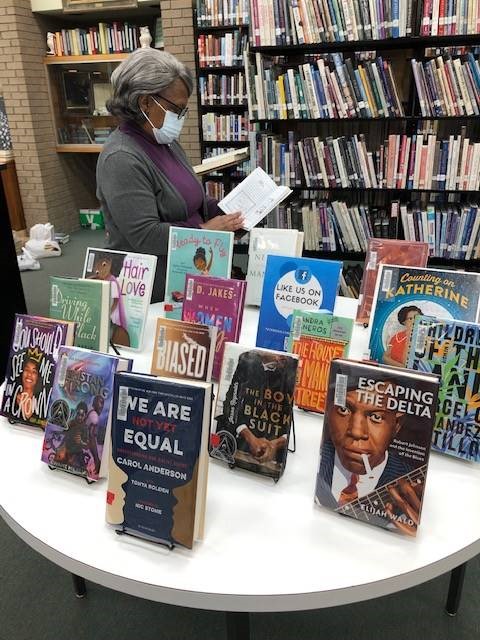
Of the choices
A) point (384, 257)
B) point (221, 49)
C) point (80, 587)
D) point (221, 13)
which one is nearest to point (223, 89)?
point (221, 49)

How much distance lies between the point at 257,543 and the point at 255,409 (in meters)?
0.23

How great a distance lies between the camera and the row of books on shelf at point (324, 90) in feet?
9.72

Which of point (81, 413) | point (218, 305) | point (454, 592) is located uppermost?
point (218, 305)

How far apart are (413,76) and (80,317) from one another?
8.75 ft

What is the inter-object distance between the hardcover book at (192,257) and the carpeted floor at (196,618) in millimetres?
938

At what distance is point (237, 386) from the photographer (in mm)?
941

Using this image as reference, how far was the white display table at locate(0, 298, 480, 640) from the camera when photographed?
0.72m

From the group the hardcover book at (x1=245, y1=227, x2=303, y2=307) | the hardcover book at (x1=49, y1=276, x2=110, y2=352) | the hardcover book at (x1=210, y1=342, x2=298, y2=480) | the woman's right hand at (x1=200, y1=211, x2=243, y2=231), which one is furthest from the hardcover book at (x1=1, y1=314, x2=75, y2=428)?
the woman's right hand at (x1=200, y1=211, x2=243, y2=231)

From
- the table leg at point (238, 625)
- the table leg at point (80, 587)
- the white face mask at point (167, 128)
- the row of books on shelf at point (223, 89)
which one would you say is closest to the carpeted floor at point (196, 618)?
the table leg at point (80, 587)

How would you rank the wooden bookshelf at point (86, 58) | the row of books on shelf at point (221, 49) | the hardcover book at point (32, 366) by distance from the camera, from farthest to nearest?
1. the wooden bookshelf at point (86, 58)
2. the row of books on shelf at point (221, 49)
3. the hardcover book at point (32, 366)

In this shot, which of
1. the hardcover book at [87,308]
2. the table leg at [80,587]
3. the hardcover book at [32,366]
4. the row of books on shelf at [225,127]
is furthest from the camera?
the row of books on shelf at [225,127]

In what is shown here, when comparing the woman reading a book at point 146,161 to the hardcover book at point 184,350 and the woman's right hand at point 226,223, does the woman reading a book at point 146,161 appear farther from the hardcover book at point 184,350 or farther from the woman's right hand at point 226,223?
the hardcover book at point 184,350

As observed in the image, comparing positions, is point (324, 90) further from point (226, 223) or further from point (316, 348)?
point (316, 348)

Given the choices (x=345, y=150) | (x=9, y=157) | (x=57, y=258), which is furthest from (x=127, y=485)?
(x=9, y=157)
